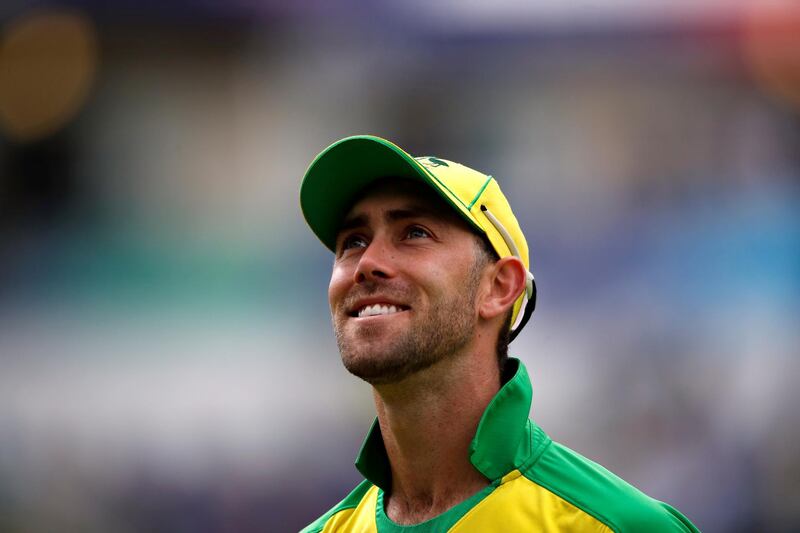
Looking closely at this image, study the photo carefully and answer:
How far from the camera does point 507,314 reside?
2.64m

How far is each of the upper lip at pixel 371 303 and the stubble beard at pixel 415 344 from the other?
0.04m

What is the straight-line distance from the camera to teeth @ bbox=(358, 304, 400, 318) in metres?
2.45

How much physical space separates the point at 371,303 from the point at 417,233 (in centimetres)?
21

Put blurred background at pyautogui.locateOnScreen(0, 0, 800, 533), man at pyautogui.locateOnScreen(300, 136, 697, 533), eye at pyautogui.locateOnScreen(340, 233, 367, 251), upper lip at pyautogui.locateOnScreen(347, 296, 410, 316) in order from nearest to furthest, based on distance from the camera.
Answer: man at pyautogui.locateOnScreen(300, 136, 697, 533)
upper lip at pyautogui.locateOnScreen(347, 296, 410, 316)
eye at pyautogui.locateOnScreen(340, 233, 367, 251)
blurred background at pyautogui.locateOnScreen(0, 0, 800, 533)

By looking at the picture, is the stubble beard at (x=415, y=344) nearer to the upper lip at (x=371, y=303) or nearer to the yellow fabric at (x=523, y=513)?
the upper lip at (x=371, y=303)

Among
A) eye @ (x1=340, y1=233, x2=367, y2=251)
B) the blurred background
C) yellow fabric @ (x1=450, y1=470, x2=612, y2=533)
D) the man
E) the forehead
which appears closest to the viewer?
yellow fabric @ (x1=450, y1=470, x2=612, y2=533)

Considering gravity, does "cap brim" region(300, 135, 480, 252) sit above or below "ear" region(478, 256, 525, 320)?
above

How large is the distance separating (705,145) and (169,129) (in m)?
3.70

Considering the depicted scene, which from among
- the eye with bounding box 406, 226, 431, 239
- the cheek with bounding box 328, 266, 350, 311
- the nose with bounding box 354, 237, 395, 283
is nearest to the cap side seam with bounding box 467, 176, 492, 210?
the eye with bounding box 406, 226, 431, 239

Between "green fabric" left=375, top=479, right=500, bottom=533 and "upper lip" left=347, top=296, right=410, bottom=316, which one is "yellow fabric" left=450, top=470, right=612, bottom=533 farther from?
"upper lip" left=347, top=296, right=410, bottom=316

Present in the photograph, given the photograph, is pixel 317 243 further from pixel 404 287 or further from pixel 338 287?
pixel 404 287

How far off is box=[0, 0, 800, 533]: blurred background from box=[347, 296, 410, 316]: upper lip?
164 inches

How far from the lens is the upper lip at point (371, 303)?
2.44m

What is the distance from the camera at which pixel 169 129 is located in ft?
24.2
